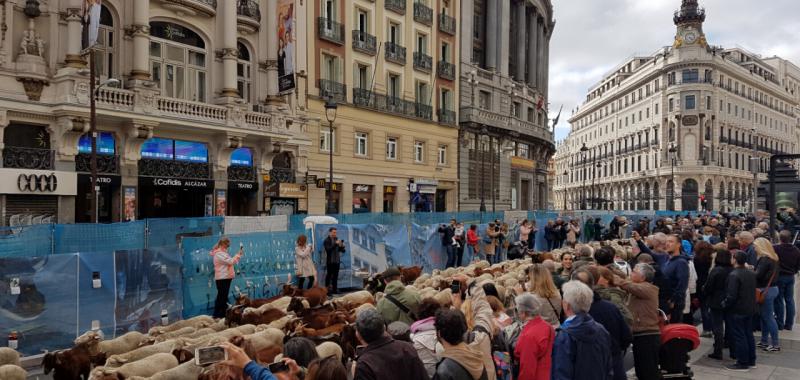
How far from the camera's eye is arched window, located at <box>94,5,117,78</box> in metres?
24.4

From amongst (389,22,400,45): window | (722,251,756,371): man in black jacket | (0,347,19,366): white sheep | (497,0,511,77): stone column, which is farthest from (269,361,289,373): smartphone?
(497,0,511,77): stone column

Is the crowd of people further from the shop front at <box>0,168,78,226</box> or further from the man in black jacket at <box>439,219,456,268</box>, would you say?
the shop front at <box>0,168,78,226</box>

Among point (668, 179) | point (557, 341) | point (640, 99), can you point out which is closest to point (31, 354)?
point (557, 341)

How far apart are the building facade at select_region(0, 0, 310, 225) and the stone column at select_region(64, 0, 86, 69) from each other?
4cm

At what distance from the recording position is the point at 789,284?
11570 mm

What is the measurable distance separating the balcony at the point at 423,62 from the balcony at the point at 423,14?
88.4 inches

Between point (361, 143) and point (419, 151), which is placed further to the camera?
point (419, 151)

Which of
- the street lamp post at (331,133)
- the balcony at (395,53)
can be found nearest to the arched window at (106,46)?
the street lamp post at (331,133)

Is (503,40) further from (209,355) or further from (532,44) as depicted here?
(209,355)

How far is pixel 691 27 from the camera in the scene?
315 feet

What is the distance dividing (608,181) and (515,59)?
230 ft

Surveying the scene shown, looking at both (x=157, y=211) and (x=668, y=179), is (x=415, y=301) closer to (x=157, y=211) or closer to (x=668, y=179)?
(x=157, y=211)

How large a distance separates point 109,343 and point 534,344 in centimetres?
608

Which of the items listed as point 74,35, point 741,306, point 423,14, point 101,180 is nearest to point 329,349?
point 741,306
